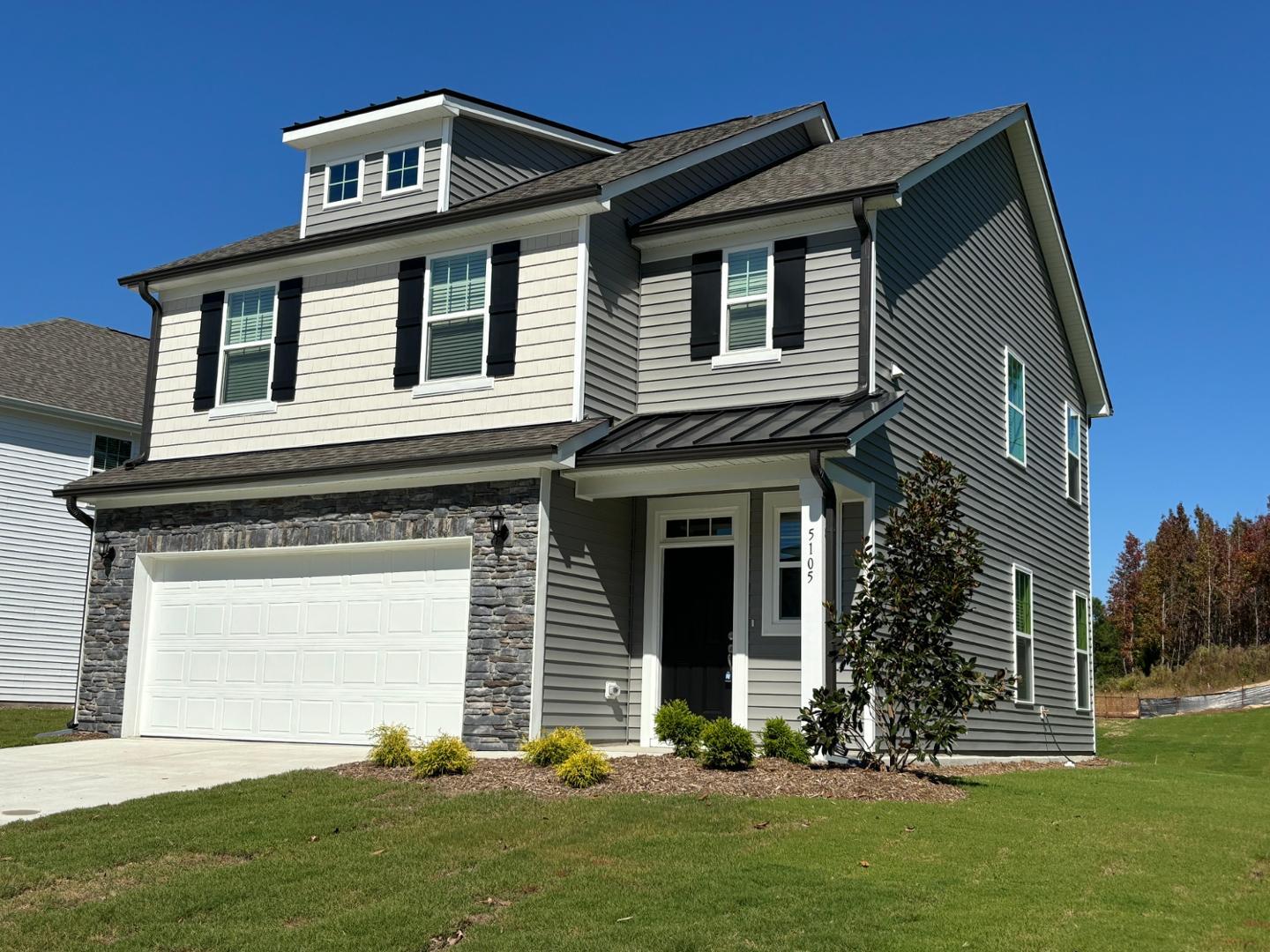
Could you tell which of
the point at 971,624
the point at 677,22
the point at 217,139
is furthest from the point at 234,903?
the point at 217,139

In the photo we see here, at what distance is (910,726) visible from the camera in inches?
440

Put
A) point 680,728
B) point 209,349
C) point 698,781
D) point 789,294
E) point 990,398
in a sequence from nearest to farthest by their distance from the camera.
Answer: point 698,781
point 680,728
point 789,294
point 209,349
point 990,398

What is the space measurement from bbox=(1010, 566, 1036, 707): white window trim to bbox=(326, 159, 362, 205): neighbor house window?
10491mm

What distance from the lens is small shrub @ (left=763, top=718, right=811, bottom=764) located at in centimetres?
1136

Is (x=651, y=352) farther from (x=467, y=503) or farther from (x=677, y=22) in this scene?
(x=677, y=22)

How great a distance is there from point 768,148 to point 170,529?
31.5ft

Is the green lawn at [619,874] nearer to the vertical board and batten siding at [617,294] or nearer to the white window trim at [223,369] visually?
the vertical board and batten siding at [617,294]

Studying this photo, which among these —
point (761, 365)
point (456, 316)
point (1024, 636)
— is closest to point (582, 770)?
point (761, 365)

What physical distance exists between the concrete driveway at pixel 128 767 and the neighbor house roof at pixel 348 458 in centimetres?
313

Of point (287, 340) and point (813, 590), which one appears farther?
point (287, 340)

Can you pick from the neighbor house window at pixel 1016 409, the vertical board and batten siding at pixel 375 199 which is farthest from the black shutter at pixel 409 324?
the neighbor house window at pixel 1016 409

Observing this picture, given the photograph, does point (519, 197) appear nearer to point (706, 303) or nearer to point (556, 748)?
point (706, 303)

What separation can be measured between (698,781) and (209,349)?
33.0ft

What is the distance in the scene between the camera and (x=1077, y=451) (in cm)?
2155
